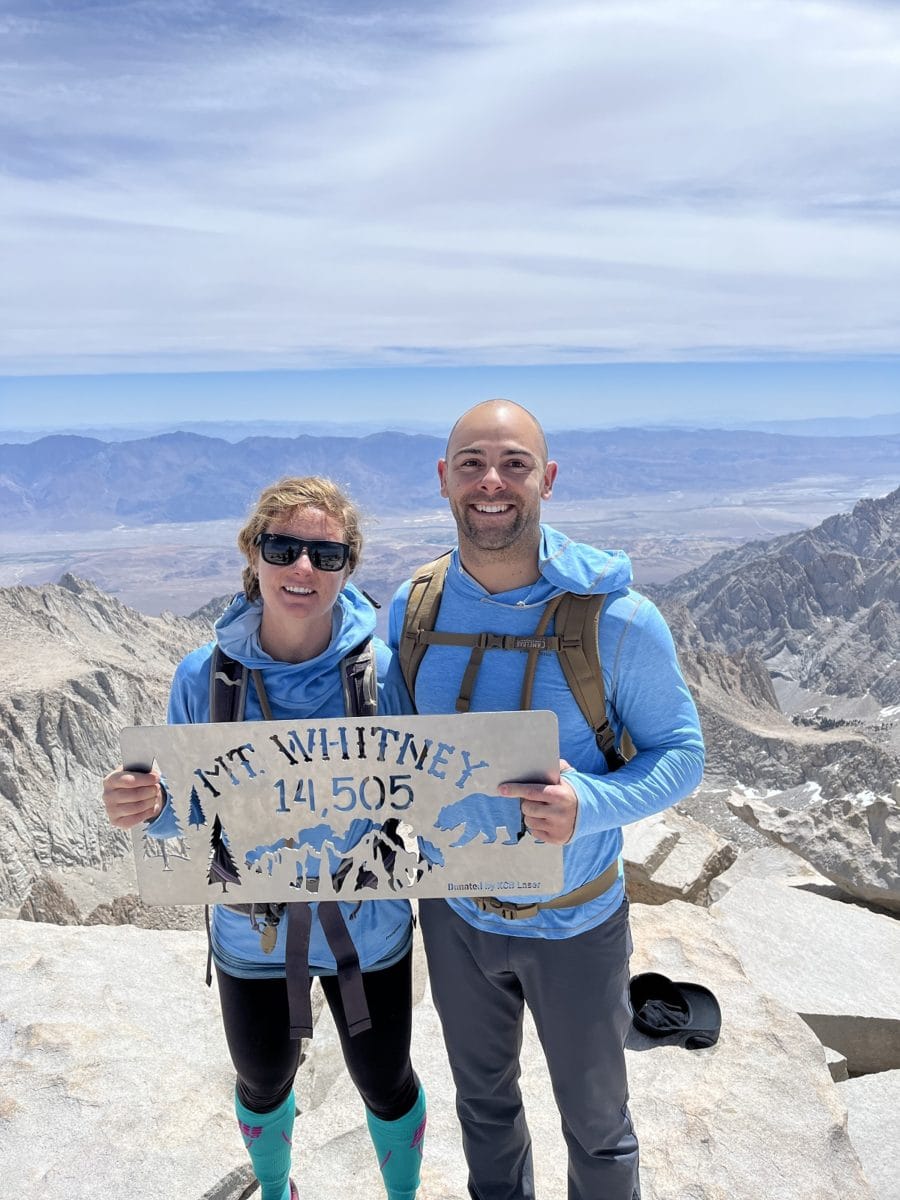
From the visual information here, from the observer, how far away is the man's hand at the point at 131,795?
382 cm

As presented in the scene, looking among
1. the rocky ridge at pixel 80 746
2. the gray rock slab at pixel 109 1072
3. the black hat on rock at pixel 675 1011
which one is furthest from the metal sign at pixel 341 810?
the rocky ridge at pixel 80 746

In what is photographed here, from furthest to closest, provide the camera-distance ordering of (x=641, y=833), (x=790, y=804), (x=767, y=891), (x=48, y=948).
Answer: (x=790, y=804)
(x=641, y=833)
(x=767, y=891)
(x=48, y=948)

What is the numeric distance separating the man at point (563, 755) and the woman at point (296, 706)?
0.30m

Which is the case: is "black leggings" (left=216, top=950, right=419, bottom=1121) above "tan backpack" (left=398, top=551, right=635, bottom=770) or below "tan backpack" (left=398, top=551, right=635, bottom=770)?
below

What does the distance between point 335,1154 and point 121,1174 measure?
1.13m

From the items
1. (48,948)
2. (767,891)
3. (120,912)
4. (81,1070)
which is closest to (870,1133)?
(767,891)

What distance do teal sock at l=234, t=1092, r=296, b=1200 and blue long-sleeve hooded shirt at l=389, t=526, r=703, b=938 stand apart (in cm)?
137

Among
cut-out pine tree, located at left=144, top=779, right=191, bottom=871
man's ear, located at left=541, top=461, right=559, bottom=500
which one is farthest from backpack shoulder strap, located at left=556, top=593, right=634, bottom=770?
cut-out pine tree, located at left=144, top=779, right=191, bottom=871

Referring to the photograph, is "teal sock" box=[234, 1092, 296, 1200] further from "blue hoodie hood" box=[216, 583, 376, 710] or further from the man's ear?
the man's ear

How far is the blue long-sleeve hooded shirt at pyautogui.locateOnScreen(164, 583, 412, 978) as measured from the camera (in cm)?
415

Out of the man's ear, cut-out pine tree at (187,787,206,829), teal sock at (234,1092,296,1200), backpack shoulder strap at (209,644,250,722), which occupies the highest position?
the man's ear

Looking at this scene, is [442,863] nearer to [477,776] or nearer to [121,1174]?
[477,776]

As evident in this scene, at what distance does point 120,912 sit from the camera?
22281 mm

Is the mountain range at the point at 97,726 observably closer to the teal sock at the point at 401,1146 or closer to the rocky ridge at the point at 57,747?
the rocky ridge at the point at 57,747
